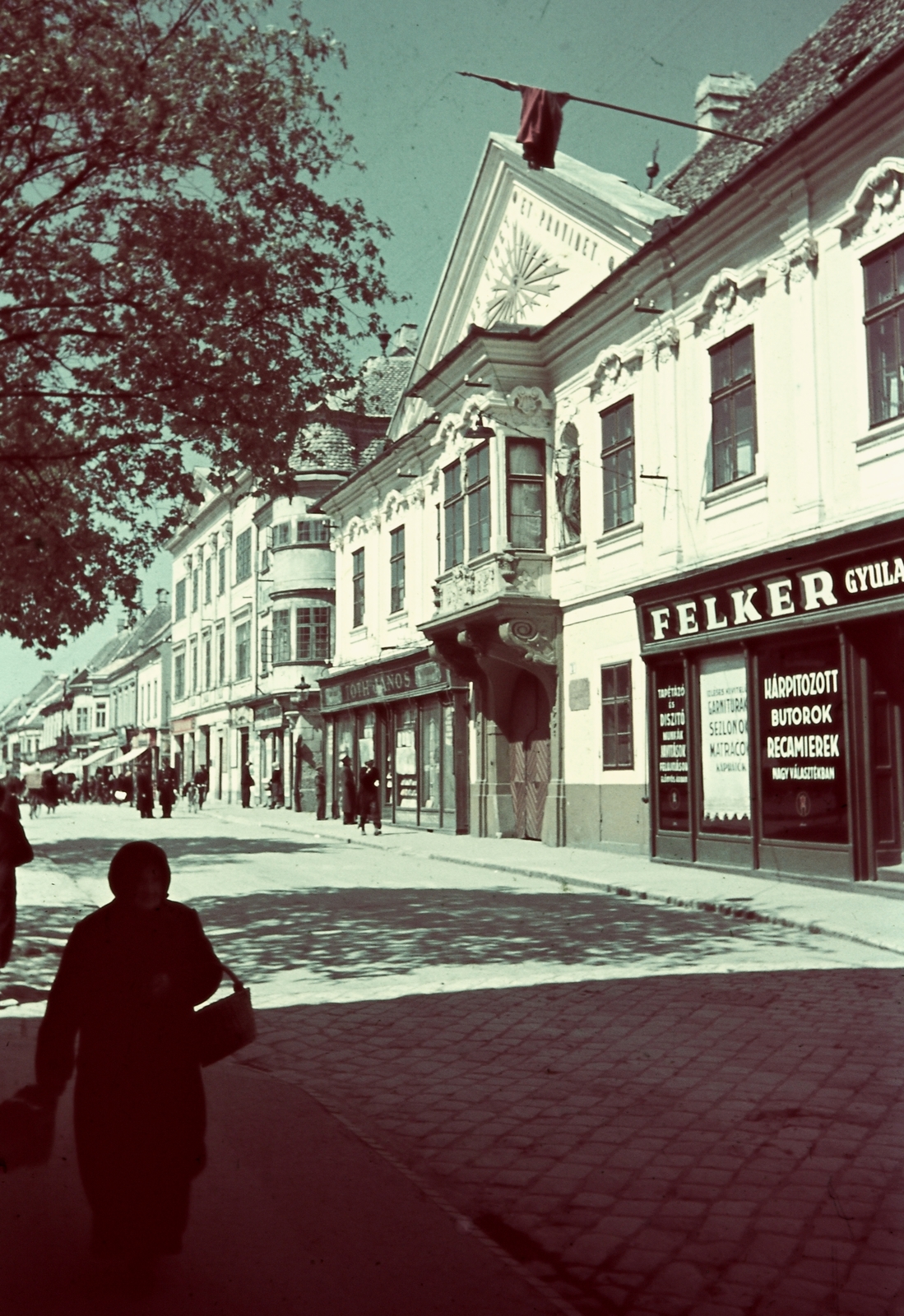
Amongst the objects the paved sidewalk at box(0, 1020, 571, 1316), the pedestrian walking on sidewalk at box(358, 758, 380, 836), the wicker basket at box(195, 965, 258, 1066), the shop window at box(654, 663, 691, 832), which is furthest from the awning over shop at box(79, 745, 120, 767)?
the wicker basket at box(195, 965, 258, 1066)

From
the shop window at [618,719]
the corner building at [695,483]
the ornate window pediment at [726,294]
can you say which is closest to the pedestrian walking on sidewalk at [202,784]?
the corner building at [695,483]

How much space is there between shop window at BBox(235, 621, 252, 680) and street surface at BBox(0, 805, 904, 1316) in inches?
1448

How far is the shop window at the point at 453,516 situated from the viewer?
25.8m

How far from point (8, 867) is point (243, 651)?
139ft

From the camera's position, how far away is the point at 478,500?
24.8 meters

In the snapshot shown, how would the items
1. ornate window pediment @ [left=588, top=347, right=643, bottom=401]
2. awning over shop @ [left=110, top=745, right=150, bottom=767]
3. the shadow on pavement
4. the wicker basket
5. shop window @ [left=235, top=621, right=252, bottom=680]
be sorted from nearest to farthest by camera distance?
1. the wicker basket
2. ornate window pediment @ [left=588, top=347, right=643, bottom=401]
3. the shadow on pavement
4. shop window @ [left=235, top=621, right=252, bottom=680]
5. awning over shop @ [left=110, top=745, right=150, bottom=767]

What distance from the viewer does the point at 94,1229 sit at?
12.9ft

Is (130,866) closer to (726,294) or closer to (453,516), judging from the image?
(726,294)

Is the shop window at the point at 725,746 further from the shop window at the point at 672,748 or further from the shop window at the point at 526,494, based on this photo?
the shop window at the point at 526,494

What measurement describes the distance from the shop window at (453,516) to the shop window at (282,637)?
1844cm

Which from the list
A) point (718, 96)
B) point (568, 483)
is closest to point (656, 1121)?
point (568, 483)

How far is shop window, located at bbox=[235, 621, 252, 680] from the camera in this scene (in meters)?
50.9

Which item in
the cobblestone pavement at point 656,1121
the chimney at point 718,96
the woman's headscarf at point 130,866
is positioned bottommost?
the cobblestone pavement at point 656,1121

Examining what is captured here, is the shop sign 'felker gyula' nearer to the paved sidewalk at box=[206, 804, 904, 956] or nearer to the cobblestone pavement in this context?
the paved sidewalk at box=[206, 804, 904, 956]
